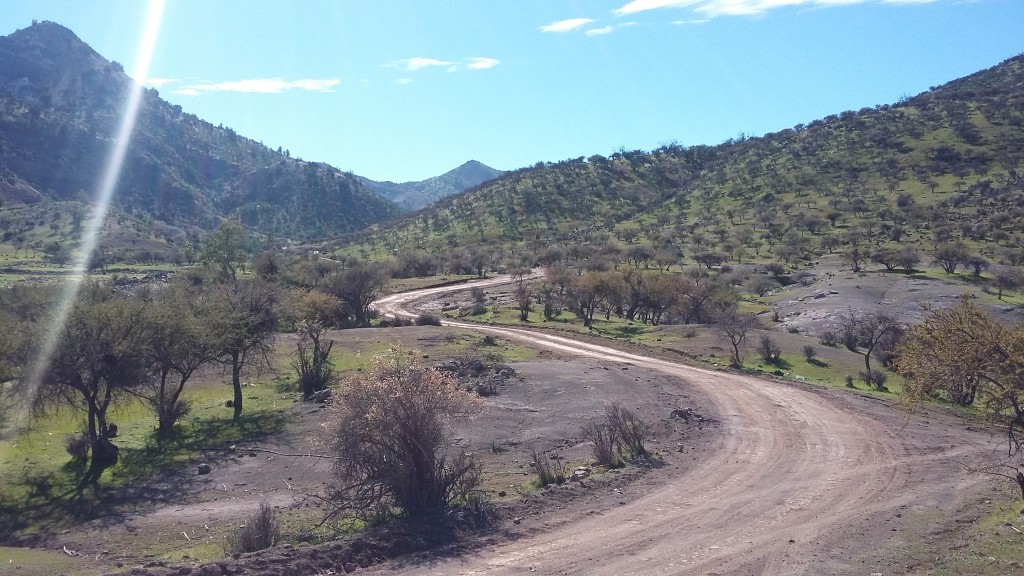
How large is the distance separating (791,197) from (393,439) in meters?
115

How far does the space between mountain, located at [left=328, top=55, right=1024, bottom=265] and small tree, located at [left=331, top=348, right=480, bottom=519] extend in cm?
6829

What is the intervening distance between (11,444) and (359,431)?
18027 mm

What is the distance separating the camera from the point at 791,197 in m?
118

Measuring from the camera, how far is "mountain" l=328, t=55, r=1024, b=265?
89.4m

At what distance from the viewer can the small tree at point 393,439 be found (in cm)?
1556

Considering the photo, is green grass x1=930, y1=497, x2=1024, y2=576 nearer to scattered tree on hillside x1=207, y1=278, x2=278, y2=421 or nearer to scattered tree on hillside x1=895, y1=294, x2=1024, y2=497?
scattered tree on hillside x1=895, y1=294, x2=1024, y2=497

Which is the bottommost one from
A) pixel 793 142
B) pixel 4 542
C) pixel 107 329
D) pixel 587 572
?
pixel 4 542

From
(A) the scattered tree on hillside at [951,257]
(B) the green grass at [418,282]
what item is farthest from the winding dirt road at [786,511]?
(B) the green grass at [418,282]

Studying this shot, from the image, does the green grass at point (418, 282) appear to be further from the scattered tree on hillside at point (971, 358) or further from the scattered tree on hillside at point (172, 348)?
the scattered tree on hillside at point (971, 358)

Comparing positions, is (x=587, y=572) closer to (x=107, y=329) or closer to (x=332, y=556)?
(x=332, y=556)

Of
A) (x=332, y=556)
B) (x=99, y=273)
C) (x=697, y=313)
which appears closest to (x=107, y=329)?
(x=332, y=556)

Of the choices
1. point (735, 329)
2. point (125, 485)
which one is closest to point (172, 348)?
point (125, 485)

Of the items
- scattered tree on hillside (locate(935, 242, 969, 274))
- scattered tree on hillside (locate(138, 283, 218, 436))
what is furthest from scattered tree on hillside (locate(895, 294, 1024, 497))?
scattered tree on hillside (locate(935, 242, 969, 274))

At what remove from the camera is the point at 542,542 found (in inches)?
554
